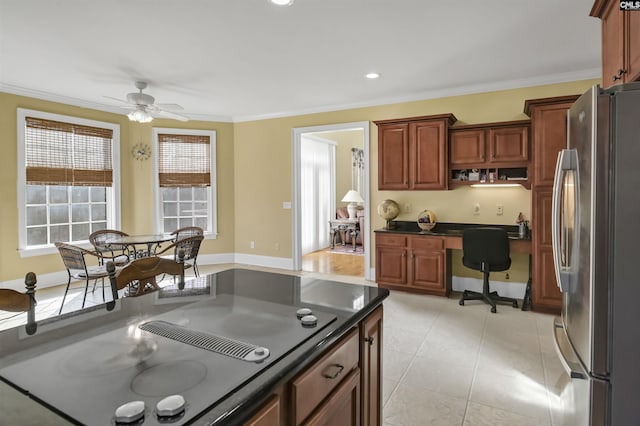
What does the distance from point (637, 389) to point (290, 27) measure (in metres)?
3.24

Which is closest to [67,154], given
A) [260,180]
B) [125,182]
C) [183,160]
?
[125,182]

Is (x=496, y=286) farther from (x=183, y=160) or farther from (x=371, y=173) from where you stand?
(x=183, y=160)

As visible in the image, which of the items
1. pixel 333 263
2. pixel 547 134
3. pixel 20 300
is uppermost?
pixel 547 134

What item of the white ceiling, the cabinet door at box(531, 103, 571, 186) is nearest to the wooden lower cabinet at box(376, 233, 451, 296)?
the cabinet door at box(531, 103, 571, 186)

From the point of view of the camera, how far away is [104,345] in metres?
1.06

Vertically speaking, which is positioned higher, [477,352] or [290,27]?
[290,27]

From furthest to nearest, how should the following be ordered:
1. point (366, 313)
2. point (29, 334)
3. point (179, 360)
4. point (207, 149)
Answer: point (207, 149)
point (366, 313)
point (29, 334)
point (179, 360)

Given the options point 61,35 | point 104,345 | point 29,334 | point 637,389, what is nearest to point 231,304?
point 104,345

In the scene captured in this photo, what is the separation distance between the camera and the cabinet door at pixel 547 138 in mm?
3799

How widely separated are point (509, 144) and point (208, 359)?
4424mm

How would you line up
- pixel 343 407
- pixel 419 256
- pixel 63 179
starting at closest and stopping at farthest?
pixel 343 407 < pixel 419 256 < pixel 63 179

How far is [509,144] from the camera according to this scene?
4.33 meters

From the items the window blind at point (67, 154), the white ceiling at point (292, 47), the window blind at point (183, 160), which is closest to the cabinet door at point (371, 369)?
the white ceiling at point (292, 47)

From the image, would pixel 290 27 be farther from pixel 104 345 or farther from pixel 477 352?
pixel 477 352
